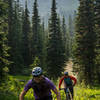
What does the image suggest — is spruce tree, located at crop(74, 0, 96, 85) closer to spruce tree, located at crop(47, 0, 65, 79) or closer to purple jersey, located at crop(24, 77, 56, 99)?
spruce tree, located at crop(47, 0, 65, 79)

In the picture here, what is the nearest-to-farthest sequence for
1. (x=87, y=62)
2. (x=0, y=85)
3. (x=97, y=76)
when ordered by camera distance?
(x=0, y=85)
(x=87, y=62)
(x=97, y=76)

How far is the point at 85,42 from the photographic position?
89.0 feet

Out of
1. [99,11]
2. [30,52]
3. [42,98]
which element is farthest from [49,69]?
[42,98]

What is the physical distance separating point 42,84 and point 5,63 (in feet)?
27.8

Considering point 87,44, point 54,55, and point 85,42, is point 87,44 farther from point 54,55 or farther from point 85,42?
point 54,55

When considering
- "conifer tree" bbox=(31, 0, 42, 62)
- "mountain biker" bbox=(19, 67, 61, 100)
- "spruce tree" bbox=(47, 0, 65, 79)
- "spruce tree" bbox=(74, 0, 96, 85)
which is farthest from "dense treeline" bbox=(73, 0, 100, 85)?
"mountain biker" bbox=(19, 67, 61, 100)

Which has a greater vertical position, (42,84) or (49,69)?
(42,84)

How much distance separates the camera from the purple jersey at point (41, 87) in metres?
4.88

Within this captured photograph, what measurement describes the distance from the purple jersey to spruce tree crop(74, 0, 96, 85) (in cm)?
2164

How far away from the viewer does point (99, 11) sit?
30141 millimetres

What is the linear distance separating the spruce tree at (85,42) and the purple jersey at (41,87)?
71.0 feet

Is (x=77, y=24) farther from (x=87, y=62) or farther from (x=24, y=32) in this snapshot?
(x=24, y=32)

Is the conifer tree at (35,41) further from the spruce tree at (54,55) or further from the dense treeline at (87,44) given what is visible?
the dense treeline at (87,44)

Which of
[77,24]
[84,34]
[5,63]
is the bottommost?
[5,63]
